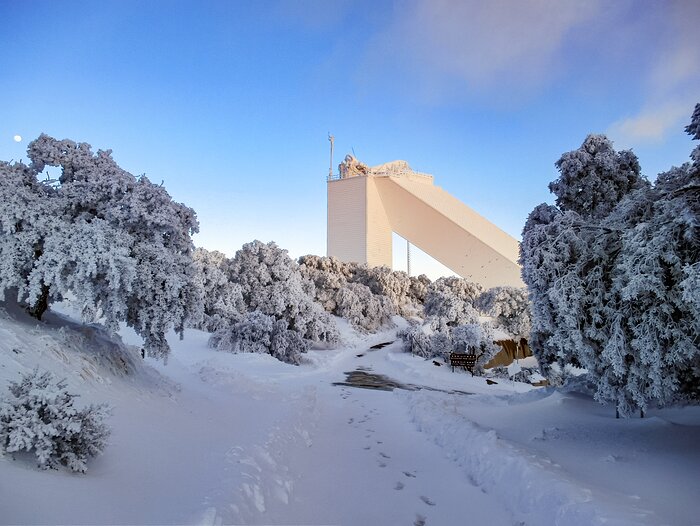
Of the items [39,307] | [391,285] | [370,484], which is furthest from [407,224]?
[370,484]

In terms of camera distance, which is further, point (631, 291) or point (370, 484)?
point (370, 484)

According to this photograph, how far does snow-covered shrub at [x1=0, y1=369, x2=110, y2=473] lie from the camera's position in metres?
3.18

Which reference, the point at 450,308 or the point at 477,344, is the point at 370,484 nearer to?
the point at 477,344

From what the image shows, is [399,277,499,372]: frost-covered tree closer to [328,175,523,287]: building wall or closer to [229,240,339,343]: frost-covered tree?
[229,240,339,343]: frost-covered tree

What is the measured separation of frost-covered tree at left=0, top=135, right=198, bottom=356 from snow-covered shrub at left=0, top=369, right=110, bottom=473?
3.33 metres

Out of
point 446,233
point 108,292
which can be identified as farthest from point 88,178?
point 446,233

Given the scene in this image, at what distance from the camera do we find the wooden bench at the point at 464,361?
64.7 ft

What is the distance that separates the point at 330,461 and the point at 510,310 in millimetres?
20344

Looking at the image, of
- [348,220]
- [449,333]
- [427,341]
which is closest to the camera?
[449,333]

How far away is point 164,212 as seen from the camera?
7.41 metres

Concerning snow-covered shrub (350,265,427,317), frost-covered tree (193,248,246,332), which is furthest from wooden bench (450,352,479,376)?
snow-covered shrub (350,265,427,317)

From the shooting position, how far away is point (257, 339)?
20.0 metres

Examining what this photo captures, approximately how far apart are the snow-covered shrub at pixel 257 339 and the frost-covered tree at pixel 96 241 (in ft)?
37.8

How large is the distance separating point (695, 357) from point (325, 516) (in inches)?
172
